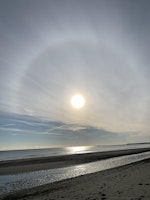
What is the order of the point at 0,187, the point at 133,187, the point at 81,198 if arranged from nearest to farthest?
the point at 81,198
the point at 133,187
the point at 0,187

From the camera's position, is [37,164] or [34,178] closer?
[34,178]

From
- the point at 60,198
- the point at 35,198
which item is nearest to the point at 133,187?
the point at 60,198

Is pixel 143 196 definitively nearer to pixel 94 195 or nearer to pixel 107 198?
pixel 107 198

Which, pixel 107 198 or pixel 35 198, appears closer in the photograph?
pixel 107 198

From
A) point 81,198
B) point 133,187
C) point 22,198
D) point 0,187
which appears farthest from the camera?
point 0,187

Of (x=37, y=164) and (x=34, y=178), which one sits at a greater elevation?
(x=37, y=164)

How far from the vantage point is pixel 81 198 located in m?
13.4

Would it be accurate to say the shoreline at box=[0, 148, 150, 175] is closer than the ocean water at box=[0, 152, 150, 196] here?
No

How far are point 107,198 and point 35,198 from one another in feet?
18.4

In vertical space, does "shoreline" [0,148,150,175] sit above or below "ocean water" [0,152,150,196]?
above

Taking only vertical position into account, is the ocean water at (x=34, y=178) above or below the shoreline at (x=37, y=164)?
below

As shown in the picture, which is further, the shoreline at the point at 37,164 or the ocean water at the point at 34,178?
the shoreline at the point at 37,164

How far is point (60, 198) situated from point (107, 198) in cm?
336

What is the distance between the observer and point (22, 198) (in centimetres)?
1617
